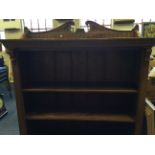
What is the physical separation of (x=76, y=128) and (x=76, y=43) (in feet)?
2.83

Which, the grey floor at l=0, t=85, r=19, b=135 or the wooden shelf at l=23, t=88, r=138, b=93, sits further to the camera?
the grey floor at l=0, t=85, r=19, b=135

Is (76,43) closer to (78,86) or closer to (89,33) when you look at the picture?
(89,33)

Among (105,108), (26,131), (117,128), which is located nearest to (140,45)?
(105,108)

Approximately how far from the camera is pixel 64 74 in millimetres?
1636

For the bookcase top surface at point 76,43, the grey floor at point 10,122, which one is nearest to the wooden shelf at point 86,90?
the bookcase top surface at point 76,43

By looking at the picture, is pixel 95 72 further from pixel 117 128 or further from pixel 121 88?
pixel 117 128

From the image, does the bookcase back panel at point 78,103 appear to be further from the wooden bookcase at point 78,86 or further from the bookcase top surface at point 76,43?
the bookcase top surface at point 76,43

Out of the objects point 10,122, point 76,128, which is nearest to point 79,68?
point 76,128

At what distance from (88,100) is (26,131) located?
614 millimetres

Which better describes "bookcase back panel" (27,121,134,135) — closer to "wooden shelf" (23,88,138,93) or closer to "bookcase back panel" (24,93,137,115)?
"bookcase back panel" (24,93,137,115)

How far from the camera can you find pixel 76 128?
1773mm

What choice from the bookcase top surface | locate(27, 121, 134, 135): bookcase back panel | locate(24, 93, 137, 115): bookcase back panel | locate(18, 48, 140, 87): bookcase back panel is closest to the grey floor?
locate(27, 121, 134, 135): bookcase back panel

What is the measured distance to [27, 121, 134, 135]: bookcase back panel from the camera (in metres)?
1.72

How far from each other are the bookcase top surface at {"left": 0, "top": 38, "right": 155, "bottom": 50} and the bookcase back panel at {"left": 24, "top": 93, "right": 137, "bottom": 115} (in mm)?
483
